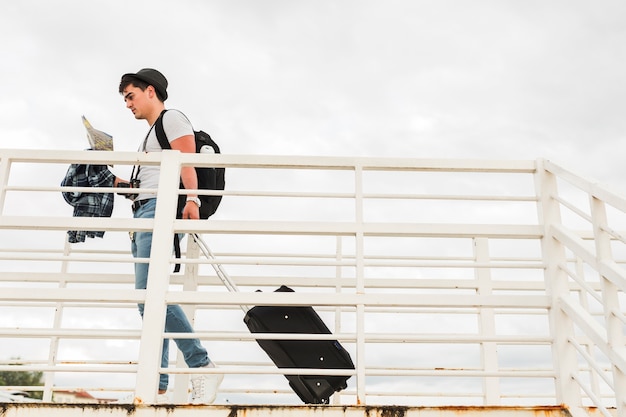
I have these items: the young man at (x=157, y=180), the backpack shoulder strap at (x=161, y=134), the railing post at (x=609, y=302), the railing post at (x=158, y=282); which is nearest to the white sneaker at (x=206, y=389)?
the young man at (x=157, y=180)

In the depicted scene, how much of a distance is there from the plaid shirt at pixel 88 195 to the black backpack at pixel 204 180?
62cm

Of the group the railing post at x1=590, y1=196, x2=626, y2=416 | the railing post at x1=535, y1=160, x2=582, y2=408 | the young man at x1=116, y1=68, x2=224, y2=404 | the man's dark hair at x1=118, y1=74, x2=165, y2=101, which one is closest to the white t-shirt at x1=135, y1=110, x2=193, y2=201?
the young man at x1=116, y1=68, x2=224, y2=404

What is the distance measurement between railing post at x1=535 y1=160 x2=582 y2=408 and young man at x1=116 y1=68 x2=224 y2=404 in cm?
202

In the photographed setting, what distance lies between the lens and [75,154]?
367 centimetres

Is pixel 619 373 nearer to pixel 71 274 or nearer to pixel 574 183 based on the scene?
pixel 574 183

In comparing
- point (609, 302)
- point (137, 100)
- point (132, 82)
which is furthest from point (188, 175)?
point (609, 302)

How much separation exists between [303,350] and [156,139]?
1.71 m

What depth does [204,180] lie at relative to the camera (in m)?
4.14

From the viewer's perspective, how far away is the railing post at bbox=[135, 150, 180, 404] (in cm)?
319

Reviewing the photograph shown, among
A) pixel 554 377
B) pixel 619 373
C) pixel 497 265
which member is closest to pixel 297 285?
pixel 497 265

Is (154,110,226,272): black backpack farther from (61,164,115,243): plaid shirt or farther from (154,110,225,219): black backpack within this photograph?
(61,164,115,243): plaid shirt

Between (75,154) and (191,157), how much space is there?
0.73 m

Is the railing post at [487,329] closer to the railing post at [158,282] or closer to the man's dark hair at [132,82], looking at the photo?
the railing post at [158,282]

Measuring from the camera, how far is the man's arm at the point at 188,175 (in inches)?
147
